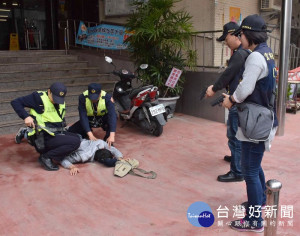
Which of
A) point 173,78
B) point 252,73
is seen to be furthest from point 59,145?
point 173,78

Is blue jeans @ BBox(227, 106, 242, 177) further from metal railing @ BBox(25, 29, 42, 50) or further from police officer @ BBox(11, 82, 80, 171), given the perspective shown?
metal railing @ BBox(25, 29, 42, 50)

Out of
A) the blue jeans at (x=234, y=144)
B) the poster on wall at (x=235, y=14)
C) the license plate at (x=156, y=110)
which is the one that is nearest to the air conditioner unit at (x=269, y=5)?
the poster on wall at (x=235, y=14)

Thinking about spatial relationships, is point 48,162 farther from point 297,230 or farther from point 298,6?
point 298,6

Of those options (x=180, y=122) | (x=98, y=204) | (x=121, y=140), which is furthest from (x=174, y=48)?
(x=98, y=204)

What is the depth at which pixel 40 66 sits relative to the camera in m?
7.99

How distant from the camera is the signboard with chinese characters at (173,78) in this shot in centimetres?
622

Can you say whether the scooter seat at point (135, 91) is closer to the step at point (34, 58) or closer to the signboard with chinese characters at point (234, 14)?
the step at point (34, 58)

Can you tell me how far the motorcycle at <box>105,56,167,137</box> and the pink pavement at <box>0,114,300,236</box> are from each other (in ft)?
1.11

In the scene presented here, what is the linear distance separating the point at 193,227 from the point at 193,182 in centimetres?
96

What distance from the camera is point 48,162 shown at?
4.08m

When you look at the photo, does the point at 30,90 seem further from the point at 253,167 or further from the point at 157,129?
the point at 253,167

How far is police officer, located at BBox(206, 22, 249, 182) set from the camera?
3.09m

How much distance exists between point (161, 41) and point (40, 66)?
3523 mm

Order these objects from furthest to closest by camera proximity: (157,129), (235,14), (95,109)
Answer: (235,14), (157,129), (95,109)
